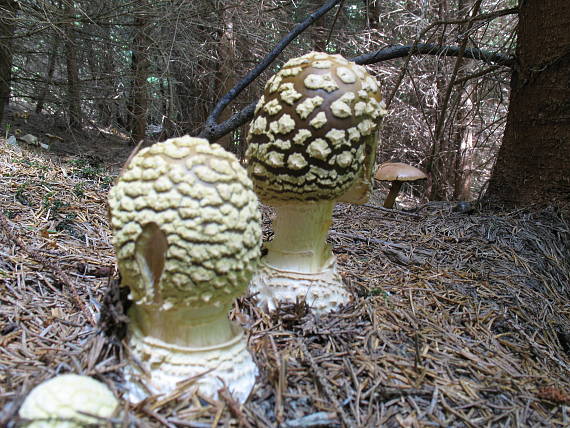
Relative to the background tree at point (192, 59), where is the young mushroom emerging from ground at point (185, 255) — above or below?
below

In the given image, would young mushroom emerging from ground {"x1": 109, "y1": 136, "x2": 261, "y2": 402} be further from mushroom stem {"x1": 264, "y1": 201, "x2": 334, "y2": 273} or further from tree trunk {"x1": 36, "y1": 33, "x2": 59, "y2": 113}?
tree trunk {"x1": 36, "y1": 33, "x2": 59, "y2": 113}

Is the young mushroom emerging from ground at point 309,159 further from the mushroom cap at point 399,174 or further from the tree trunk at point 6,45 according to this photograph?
the tree trunk at point 6,45

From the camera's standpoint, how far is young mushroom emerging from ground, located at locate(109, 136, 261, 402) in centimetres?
138

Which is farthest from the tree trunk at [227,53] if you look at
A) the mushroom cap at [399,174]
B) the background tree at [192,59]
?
the mushroom cap at [399,174]

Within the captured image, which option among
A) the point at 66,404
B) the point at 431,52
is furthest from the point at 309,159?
the point at 431,52

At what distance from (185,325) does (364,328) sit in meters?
0.87

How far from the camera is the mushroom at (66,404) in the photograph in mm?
1145

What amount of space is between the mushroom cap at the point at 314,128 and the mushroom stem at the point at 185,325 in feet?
2.43

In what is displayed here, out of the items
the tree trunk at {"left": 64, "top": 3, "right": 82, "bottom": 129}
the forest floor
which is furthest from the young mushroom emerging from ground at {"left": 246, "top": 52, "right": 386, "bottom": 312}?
the tree trunk at {"left": 64, "top": 3, "right": 82, "bottom": 129}

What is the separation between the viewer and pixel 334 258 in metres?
2.33

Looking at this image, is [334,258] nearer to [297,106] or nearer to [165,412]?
[297,106]

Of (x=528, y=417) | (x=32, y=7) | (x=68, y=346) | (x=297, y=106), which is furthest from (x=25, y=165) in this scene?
(x=528, y=417)

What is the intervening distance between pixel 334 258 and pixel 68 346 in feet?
4.38

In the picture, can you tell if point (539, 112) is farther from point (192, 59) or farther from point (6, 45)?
point (6, 45)
